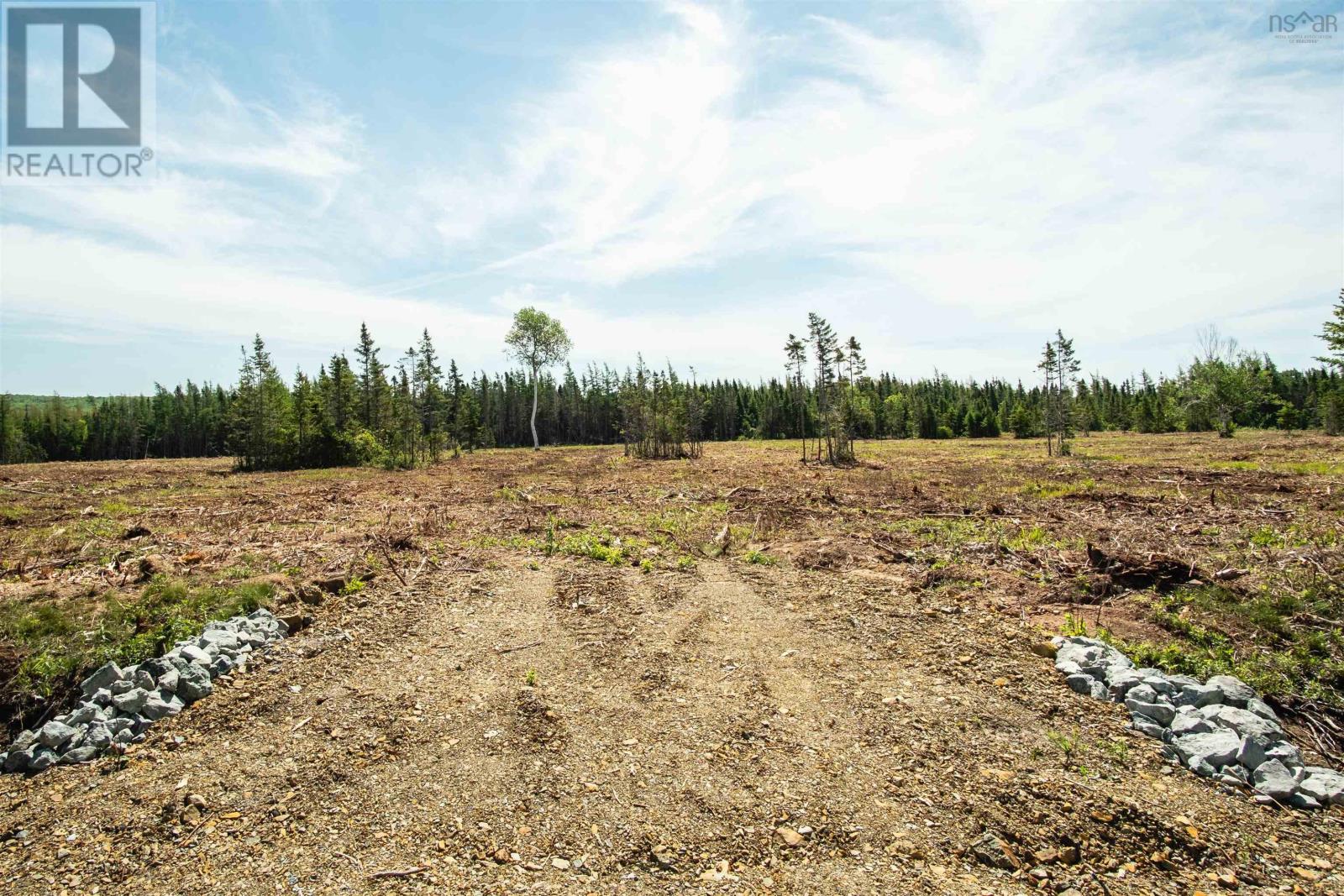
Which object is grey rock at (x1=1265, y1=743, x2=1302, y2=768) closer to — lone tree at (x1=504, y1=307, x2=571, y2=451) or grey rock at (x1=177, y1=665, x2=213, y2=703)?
grey rock at (x1=177, y1=665, x2=213, y2=703)

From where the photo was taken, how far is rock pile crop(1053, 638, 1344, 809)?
4.86 meters

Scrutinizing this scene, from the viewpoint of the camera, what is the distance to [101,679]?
247 inches

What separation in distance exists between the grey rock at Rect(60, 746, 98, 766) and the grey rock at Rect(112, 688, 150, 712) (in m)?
0.50

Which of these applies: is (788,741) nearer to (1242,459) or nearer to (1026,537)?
(1026,537)

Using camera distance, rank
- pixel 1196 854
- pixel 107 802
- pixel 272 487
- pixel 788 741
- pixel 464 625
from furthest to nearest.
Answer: pixel 272 487 → pixel 464 625 → pixel 788 741 → pixel 107 802 → pixel 1196 854

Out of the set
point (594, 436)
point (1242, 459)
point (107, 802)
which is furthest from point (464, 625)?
point (594, 436)

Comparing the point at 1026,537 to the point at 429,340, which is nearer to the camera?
the point at 1026,537

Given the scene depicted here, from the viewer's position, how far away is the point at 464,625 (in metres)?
9.00

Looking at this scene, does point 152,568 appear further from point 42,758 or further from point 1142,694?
point 1142,694

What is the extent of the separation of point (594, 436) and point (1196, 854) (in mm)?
95785

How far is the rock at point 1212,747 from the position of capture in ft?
17.0

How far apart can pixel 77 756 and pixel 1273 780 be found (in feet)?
35.4

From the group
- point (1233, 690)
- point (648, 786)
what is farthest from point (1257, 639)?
point (648, 786)

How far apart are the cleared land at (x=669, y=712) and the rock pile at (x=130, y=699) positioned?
0.24 meters
